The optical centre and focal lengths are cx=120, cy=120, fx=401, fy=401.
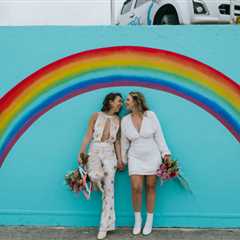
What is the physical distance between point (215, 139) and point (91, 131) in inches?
56.7

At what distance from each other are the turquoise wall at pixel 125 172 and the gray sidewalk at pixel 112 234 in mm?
102

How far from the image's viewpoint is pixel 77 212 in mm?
4793

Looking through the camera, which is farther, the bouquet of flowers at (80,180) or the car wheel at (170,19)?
the car wheel at (170,19)

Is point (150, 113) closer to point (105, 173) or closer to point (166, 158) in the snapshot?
point (166, 158)

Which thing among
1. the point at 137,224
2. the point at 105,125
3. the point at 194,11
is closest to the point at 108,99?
the point at 105,125

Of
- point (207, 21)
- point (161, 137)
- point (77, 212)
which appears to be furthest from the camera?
point (207, 21)

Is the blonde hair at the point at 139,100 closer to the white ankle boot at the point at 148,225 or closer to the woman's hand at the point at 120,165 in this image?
the woman's hand at the point at 120,165

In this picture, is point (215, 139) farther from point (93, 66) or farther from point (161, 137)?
point (93, 66)

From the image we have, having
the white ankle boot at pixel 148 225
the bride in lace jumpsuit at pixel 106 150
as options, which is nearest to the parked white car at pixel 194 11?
the bride in lace jumpsuit at pixel 106 150

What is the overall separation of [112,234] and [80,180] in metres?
0.72

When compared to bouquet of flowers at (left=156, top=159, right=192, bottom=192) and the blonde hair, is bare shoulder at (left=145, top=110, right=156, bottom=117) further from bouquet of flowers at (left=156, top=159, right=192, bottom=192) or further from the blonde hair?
bouquet of flowers at (left=156, top=159, right=192, bottom=192)

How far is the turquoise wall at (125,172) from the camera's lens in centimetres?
464

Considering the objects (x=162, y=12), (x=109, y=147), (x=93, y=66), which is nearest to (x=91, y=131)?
(x=109, y=147)

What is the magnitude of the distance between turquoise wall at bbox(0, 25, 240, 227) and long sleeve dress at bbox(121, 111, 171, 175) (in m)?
0.24
